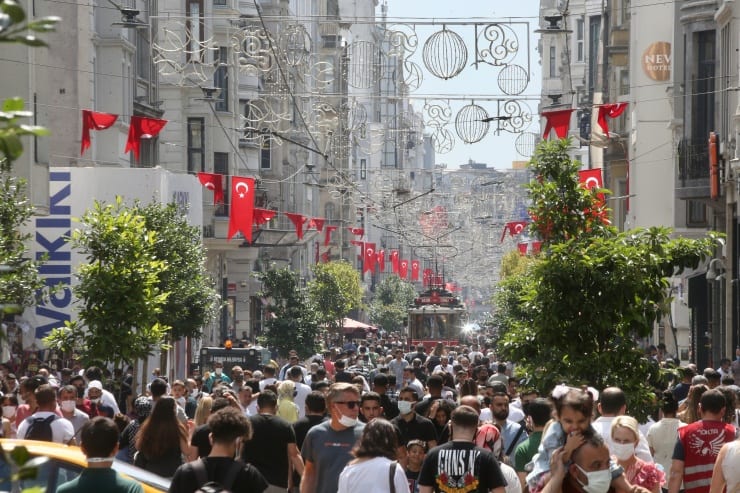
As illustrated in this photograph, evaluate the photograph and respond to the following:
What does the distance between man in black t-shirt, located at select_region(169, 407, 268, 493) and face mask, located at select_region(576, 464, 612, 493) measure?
5.91ft

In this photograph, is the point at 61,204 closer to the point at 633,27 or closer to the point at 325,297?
the point at 633,27

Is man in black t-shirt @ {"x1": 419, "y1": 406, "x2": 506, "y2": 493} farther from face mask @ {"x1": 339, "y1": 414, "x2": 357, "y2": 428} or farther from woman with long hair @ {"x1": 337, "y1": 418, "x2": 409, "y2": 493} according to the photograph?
face mask @ {"x1": 339, "y1": 414, "x2": 357, "y2": 428}

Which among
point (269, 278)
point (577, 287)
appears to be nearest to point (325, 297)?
point (269, 278)

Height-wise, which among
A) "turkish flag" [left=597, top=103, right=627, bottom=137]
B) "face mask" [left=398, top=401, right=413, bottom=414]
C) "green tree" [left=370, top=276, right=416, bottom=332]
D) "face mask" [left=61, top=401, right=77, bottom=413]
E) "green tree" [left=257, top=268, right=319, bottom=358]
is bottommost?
"green tree" [left=370, top=276, right=416, bottom=332]

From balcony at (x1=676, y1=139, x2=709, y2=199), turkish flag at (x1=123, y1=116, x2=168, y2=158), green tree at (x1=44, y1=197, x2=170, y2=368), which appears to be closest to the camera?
green tree at (x1=44, y1=197, x2=170, y2=368)

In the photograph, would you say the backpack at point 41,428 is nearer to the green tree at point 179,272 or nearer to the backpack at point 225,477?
the backpack at point 225,477

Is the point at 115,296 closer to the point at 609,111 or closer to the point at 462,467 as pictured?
the point at 609,111

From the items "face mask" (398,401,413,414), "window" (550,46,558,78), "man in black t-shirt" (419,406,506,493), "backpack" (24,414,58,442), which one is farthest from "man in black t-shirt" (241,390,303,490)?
"window" (550,46,558,78)

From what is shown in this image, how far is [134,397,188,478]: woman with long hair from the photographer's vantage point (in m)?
11.2

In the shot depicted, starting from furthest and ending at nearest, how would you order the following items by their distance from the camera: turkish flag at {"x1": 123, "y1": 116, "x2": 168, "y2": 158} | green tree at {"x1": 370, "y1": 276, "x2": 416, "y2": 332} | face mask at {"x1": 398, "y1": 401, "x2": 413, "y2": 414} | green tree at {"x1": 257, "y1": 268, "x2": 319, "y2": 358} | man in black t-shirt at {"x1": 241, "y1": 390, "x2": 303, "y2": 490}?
1. green tree at {"x1": 370, "y1": 276, "x2": 416, "y2": 332}
2. green tree at {"x1": 257, "y1": 268, "x2": 319, "y2": 358}
3. turkish flag at {"x1": 123, "y1": 116, "x2": 168, "y2": 158}
4. face mask at {"x1": 398, "y1": 401, "x2": 413, "y2": 414}
5. man in black t-shirt at {"x1": 241, "y1": 390, "x2": 303, "y2": 490}

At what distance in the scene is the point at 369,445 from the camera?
8.81 m

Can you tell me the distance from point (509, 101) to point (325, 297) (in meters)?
42.7

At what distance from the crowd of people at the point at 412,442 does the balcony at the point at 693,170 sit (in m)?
19.0

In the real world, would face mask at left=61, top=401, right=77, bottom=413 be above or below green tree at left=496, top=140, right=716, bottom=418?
below
